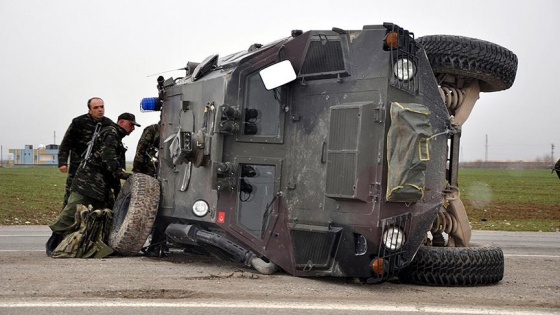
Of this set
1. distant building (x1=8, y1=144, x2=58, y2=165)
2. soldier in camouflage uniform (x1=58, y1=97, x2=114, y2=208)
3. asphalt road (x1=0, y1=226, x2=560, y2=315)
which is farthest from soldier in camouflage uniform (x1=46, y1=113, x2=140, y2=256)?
distant building (x1=8, y1=144, x2=58, y2=165)

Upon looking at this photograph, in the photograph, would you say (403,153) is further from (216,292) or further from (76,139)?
(76,139)

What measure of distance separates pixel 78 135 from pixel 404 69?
5062 millimetres

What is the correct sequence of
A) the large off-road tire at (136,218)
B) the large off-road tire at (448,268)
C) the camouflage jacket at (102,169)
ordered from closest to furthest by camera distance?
the large off-road tire at (448,268), the large off-road tire at (136,218), the camouflage jacket at (102,169)

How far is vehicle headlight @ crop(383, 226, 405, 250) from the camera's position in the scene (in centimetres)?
733

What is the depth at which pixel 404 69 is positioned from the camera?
24.8 feet

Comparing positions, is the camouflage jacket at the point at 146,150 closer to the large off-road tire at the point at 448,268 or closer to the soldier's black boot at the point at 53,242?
the soldier's black boot at the point at 53,242

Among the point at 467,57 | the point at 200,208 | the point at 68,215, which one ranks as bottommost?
the point at 68,215

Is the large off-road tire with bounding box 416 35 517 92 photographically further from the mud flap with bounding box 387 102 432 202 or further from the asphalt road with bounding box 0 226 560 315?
the asphalt road with bounding box 0 226 560 315

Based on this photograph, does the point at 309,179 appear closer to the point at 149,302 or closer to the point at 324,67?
the point at 324,67

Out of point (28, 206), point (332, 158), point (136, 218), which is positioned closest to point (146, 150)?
point (136, 218)

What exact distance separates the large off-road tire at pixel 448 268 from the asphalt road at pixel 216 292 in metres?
0.14

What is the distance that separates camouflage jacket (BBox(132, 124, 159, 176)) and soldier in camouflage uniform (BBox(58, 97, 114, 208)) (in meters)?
0.80

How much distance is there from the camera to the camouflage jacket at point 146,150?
37.4 ft

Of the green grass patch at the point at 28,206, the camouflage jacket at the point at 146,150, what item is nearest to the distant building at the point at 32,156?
the green grass patch at the point at 28,206
